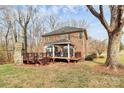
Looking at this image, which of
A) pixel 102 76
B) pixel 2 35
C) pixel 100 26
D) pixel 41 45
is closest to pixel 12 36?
pixel 2 35

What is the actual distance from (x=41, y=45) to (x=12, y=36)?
2.87 m

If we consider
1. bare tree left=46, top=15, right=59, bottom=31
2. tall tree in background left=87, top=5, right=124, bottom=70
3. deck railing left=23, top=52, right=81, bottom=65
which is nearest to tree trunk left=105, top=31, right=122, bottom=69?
tall tree in background left=87, top=5, right=124, bottom=70

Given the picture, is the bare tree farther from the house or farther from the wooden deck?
the wooden deck

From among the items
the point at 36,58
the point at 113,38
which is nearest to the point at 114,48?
the point at 113,38

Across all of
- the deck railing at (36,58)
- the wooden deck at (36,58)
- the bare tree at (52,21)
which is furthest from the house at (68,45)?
the bare tree at (52,21)

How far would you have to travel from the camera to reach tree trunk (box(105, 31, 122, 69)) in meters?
8.50

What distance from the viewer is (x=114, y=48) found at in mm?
8641

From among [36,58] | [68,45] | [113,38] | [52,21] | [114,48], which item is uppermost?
[52,21]

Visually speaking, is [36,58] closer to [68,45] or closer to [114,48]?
[68,45]

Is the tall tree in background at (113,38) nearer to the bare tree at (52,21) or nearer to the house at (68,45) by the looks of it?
the bare tree at (52,21)

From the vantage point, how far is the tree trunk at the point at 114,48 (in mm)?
8500
